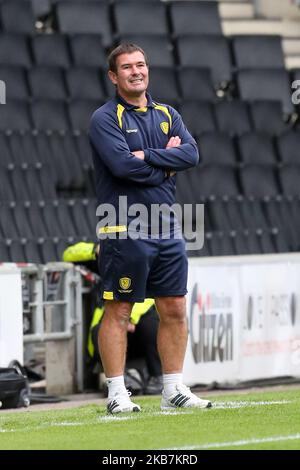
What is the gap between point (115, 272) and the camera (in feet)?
23.7

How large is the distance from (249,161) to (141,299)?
10037 mm

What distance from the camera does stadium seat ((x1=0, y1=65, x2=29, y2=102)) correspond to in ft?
50.8

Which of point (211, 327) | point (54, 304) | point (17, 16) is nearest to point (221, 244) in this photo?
point (211, 327)

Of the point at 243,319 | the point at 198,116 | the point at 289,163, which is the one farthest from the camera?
the point at 289,163

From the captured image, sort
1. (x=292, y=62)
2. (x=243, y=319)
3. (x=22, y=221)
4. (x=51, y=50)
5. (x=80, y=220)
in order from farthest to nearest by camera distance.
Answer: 1. (x=292, y=62)
2. (x=51, y=50)
3. (x=80, y=220)
4. (x=22, y=221)
5. (x=243, y=319)

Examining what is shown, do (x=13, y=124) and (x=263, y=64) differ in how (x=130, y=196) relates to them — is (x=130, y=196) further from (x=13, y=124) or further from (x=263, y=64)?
(x=263, y=64)

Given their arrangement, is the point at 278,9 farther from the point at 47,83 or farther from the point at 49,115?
the point at 49,115

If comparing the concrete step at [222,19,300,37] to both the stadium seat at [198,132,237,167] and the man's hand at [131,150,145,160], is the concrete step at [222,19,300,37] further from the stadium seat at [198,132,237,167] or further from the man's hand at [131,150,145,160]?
the man's hand at [131,150,145,160]

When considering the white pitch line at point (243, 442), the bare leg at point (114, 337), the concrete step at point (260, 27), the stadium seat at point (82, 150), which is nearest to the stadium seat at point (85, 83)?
the stadium seat at point (82, 150)

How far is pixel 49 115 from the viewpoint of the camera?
15523 mm

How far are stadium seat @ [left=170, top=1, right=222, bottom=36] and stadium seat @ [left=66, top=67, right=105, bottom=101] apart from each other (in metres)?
2.47

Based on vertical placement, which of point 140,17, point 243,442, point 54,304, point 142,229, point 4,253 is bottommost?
point 243,442

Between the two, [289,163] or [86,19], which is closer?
[289,163]

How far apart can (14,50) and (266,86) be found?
3.96 meters
